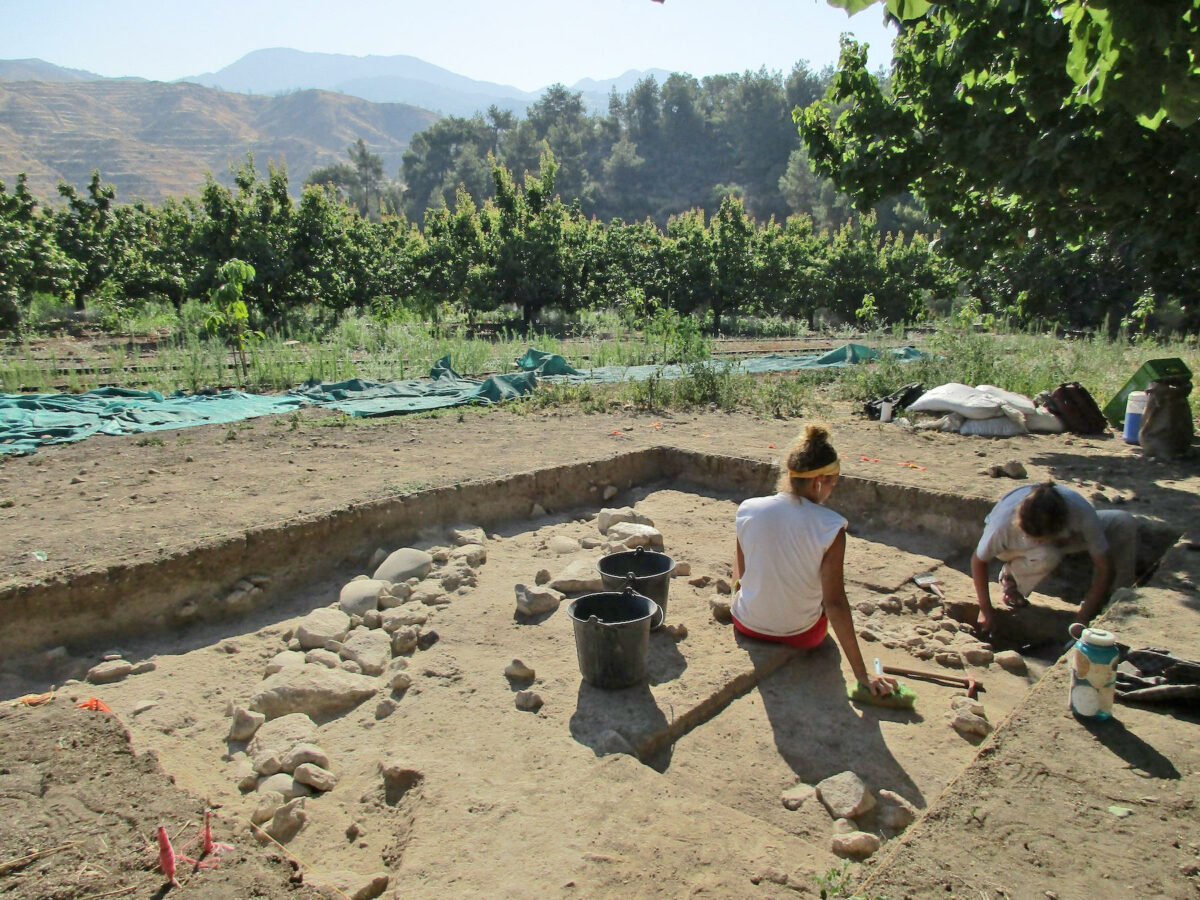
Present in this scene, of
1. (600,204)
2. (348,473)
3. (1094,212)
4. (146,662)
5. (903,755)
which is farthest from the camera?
(600,204)

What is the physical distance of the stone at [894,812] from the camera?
101 inches

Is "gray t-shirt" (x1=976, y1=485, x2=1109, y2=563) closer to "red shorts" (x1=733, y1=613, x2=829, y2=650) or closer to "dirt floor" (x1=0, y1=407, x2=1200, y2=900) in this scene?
"dirt floor" (x1=0, y1=407, x2=1200, y2=900)

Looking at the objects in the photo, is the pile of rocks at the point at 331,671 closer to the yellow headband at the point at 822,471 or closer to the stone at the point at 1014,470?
the yellow headband at the point at 822,471

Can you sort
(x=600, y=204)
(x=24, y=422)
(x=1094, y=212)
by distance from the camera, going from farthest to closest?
1. (x=600, y=204)
2. (x=24, y=422)
3. (x=1094, y=212)

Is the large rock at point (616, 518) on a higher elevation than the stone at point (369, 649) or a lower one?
higher

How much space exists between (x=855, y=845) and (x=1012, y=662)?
181 cm

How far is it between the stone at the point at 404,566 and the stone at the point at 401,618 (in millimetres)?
399

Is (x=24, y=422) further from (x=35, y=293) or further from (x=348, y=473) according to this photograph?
(x=35, y=293)

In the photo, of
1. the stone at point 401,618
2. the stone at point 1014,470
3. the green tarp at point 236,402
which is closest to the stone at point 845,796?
the stone at point 401,618

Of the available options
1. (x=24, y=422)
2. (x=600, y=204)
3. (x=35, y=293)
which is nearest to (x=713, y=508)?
(x=24, y=422)

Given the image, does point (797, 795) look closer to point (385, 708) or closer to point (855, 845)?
point (855, 845)

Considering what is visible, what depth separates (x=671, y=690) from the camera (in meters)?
3.25

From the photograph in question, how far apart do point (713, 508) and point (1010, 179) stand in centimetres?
318

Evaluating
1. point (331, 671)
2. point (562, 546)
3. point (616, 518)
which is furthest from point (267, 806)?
point (616, 518)
